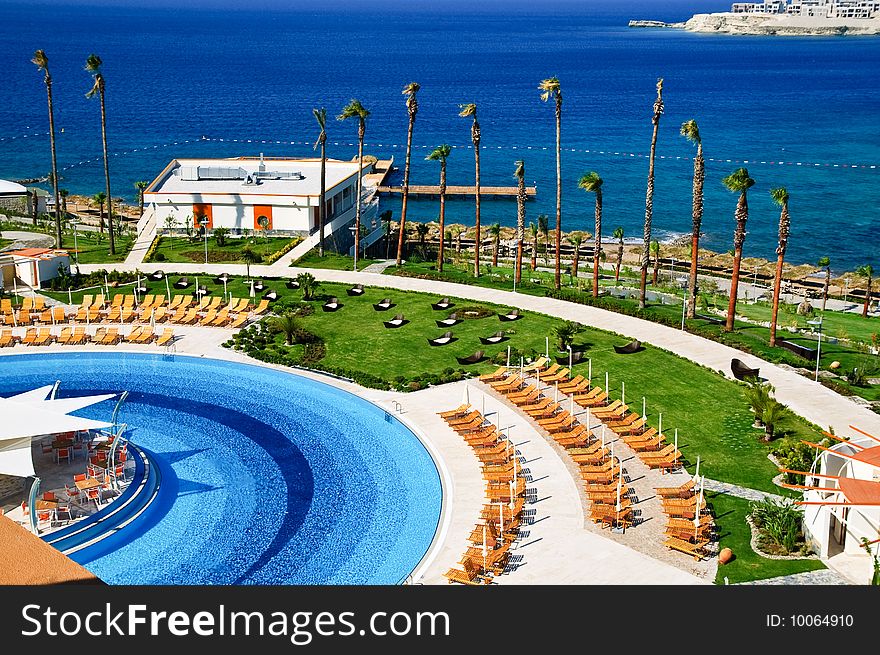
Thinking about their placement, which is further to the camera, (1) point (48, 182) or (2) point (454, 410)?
(1) point (48, 182)

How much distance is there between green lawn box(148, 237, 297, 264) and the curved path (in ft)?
3.91

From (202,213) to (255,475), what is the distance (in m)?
33.1

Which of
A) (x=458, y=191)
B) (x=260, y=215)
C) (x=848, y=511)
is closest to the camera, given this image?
(x=848, y=511)

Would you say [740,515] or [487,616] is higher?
[487,616]

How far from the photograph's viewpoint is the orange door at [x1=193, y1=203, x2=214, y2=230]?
62.4 meters

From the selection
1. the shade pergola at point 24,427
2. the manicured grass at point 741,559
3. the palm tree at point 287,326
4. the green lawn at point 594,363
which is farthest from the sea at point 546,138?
the shade pergola at point 24,427

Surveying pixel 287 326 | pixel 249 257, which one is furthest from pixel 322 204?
pixel 287 326

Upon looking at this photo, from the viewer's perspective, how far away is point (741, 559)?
27.2 metres

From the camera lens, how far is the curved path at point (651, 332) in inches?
1449

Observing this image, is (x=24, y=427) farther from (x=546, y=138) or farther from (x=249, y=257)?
(x=546, y=138)

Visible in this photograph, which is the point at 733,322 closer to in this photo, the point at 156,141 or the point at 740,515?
the point at 740,515

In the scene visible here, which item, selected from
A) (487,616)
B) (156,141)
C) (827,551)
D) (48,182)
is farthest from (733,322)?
(156,141)

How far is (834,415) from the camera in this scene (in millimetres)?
36562

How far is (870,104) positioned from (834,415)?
14411 cm
